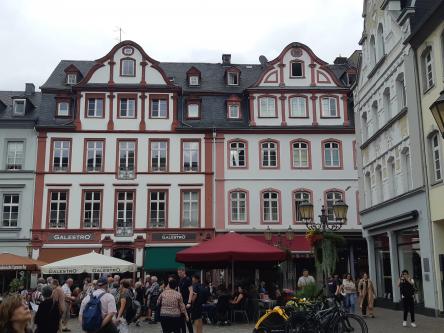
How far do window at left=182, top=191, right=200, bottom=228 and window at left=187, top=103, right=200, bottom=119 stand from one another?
507 cm

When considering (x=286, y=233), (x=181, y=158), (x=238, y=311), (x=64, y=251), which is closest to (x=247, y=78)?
(x=181, y=158)

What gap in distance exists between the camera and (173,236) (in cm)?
3350

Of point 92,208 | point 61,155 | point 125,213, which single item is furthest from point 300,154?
point 61,155

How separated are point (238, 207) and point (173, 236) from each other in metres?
4.40

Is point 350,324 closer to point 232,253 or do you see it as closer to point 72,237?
point 232,253

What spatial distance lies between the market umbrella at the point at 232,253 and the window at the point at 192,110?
17309 millimetres

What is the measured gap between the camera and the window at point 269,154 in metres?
35.2

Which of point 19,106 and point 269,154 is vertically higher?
point 19,106

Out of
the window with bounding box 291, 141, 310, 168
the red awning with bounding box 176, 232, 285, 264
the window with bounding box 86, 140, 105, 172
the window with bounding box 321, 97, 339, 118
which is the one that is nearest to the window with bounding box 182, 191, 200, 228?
the window with bounding box 86, 140, 105, 172

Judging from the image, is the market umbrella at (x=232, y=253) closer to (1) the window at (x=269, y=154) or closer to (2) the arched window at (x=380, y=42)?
(2) the arched window at (x=380, y=42)

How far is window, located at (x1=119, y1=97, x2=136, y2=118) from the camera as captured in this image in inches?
1378

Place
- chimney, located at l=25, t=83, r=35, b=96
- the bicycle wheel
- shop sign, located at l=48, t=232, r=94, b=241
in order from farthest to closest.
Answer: chimney, located at l=25, t=83, r=35, b=96 → shop sign, located at l=48, t=232, r=94, b=241 → the bicycle wheel

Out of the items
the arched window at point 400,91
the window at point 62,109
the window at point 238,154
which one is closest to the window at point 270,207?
the window at point 238,154

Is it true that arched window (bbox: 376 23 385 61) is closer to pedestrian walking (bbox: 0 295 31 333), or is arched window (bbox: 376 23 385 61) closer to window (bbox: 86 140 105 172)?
window (bbox: 86 140 105 172)
